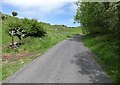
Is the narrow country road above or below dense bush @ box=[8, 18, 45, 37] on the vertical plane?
below

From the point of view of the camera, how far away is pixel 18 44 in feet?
128

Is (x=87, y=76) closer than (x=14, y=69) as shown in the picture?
Yes

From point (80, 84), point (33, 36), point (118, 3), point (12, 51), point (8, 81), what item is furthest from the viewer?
point (33, 36)

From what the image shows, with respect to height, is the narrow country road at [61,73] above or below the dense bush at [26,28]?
below

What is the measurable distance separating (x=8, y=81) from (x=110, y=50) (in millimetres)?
13126

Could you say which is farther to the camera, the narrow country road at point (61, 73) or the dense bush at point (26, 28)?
the dense bush at point (26, 28)

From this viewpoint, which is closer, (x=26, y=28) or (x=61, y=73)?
(x=61, y=73)

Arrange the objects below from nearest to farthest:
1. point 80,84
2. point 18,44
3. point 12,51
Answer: point 80,84 < point 12,51 < point 18,44

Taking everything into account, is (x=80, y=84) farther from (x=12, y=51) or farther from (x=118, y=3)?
(x=12, y=51)

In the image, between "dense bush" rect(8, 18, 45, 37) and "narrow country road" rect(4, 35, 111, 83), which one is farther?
"dense bush" rect(8, 18, 45, 37)

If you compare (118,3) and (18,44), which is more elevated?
(118,3)

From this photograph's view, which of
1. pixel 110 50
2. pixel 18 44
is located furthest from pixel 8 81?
pixel 18 44

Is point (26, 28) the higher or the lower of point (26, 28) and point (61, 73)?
the higher

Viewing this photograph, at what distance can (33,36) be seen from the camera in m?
44.6
